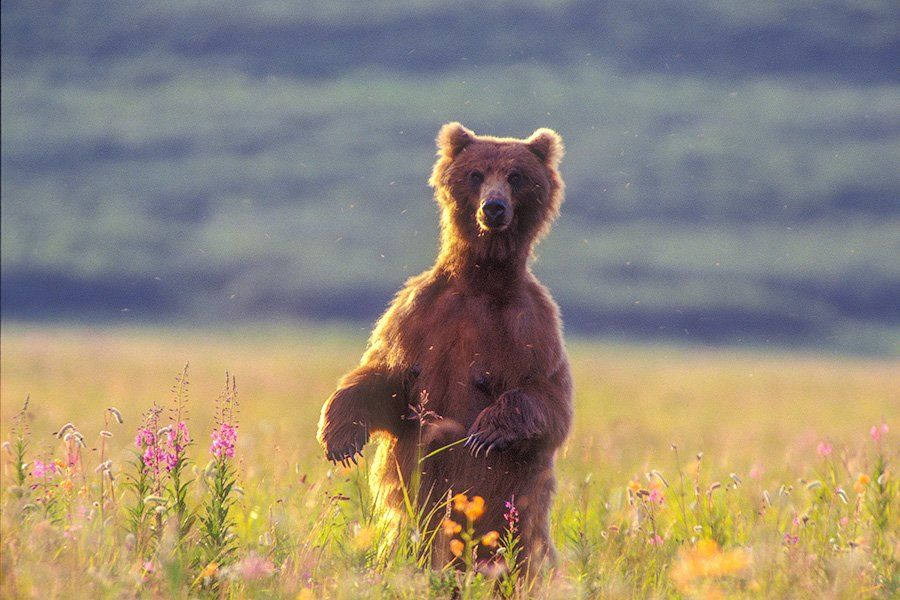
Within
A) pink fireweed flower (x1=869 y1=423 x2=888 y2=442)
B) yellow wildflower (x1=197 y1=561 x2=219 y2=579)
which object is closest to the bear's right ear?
pink fireweed flower (x1=869 y1=423 x2=888 y2=442)

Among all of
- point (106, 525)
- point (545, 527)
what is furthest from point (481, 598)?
point (106, 525)

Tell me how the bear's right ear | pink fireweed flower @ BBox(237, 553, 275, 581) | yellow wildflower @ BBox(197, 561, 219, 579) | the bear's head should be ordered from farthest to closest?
the bear's right ear
the bear's head
yellow wildflower @ BBox(197, 561, 219, 579)
pink fireweed flower @ BBox(237, 553, 275, 581)

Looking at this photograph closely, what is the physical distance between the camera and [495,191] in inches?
243

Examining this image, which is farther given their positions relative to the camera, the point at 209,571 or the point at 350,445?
the point at 350,445

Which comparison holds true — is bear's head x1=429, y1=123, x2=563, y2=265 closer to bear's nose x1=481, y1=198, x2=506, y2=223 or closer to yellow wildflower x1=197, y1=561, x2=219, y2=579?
bear's nose x1=481, y1=198, x2=506, y2=223

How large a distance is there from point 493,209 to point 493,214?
0.03 meters

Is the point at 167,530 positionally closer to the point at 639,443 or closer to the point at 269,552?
the point at 269,552

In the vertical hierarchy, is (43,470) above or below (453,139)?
below

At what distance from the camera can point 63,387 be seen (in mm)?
27844

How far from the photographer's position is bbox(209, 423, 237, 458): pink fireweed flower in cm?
474

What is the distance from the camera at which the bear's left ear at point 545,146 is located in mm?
6758

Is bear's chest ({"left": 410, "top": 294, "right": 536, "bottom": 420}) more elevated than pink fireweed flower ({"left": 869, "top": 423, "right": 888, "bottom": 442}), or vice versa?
bear's chest ({"left": 410, "top": 294, "right": 536, "bottom": 420})

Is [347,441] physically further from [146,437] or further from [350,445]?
[146,437]

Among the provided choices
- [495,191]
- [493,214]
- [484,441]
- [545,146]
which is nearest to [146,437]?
[484,441]
